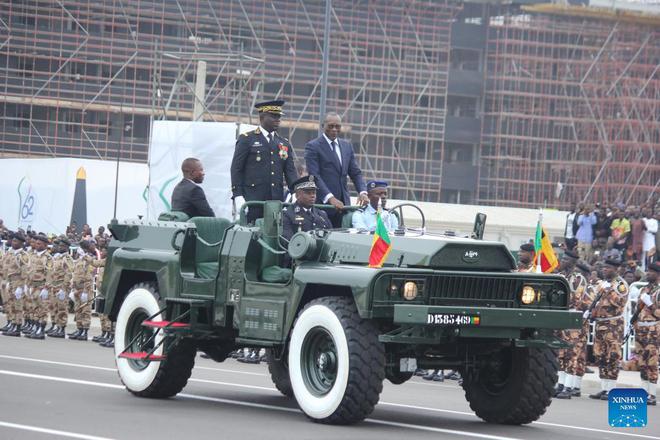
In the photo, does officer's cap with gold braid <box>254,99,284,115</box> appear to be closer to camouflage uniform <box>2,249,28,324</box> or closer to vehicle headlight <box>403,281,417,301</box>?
vehicle headlight <box>403,281,417,301</box>

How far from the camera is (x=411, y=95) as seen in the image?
66.1 m

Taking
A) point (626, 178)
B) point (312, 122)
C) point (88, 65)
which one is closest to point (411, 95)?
point (312, 122)

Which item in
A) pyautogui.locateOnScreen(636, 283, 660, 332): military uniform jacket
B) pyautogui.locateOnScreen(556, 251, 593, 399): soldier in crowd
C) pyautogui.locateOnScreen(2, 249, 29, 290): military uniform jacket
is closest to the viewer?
pyautogui.locateOnScreen(636, 283, 660, 332): military uniform jacket

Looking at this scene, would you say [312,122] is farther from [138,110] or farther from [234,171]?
[234,171]

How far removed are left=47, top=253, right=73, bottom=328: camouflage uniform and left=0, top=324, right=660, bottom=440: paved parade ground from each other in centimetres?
904

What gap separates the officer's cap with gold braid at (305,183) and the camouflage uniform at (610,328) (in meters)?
6.88

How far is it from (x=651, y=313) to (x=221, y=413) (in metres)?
7.90

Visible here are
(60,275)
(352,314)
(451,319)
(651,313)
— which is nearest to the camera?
(451,319)

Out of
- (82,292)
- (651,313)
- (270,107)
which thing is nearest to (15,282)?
(82,292)

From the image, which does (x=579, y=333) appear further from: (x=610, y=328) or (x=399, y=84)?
(x=399, y=84)

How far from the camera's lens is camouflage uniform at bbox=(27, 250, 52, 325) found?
27188 mm

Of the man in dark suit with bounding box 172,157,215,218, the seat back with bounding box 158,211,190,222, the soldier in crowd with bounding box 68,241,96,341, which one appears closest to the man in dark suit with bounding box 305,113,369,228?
the man in dark suit with bounding box 172,157,215,218

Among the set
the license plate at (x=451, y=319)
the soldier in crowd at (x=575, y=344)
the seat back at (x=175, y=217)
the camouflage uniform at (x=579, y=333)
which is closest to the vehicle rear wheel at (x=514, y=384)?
the license plate at (x=451, y=319)

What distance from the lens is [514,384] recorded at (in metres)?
12.1
